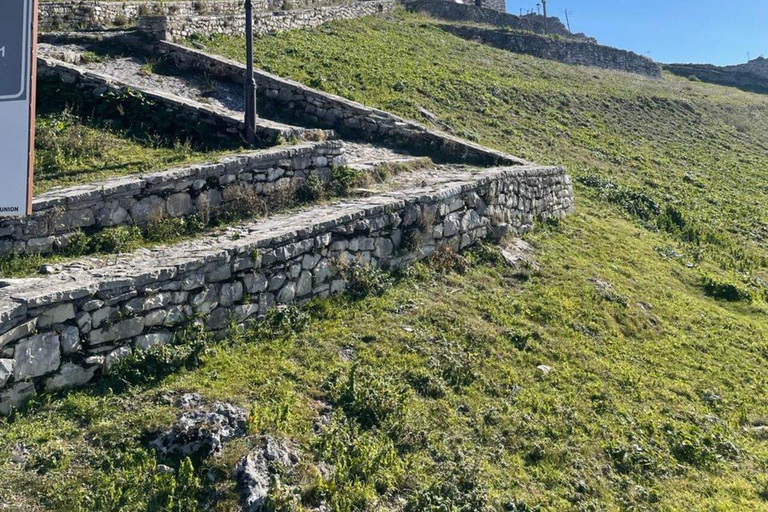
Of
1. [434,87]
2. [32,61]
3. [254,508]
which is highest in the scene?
[434,87]

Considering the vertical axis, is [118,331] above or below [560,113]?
below

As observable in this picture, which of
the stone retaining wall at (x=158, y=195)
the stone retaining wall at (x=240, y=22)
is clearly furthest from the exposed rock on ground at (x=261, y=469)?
the stone retaining wall at (x=240, y=22)

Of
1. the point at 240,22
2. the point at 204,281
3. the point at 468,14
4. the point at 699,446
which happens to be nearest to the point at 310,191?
the point at 204,281

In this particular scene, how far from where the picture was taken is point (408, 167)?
33.8 ft

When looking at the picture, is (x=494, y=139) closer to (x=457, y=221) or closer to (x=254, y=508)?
(x=457, y=221)

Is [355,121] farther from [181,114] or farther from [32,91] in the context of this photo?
[32,91]

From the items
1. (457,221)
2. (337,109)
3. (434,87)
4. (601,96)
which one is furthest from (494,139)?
(601,96)

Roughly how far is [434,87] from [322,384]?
13610 millimetres

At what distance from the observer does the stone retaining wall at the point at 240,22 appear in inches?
534

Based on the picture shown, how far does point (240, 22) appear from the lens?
17531 millimetres

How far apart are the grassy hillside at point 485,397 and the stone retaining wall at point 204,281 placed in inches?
9.6

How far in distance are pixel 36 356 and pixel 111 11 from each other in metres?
13.7

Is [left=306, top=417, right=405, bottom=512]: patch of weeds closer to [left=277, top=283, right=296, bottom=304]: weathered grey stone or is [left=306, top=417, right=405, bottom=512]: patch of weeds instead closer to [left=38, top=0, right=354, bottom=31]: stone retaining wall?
[left=277, top=283, right=296, bottom=304]: weathered grey stone

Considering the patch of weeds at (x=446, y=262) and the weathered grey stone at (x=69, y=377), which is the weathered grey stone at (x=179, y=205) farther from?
the patch of weeds at (x=446, y=262)
